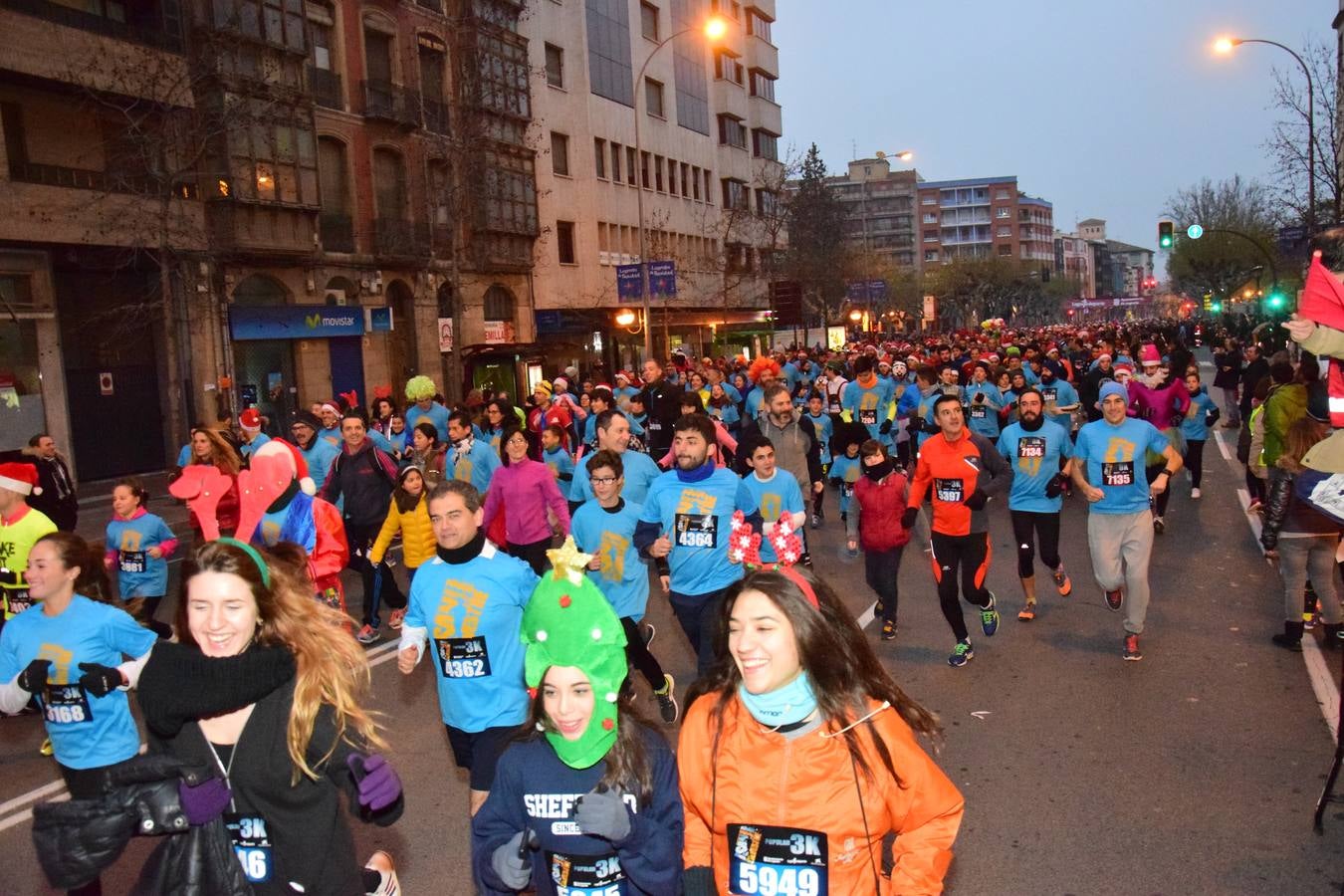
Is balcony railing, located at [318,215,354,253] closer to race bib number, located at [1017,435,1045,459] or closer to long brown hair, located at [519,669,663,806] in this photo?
race bib number, located at [1017,435,1045,459]

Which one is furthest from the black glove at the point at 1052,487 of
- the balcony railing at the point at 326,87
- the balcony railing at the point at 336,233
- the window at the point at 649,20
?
the window at the point at 649,20

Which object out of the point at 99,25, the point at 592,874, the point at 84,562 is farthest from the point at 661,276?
the point at 592,874

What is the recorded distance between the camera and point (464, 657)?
496cm

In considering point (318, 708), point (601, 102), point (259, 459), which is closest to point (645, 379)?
point (259, 459)

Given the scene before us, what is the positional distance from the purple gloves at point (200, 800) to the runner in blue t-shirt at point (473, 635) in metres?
1.94

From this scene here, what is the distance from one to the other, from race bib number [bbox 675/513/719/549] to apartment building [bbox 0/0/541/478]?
13228mm

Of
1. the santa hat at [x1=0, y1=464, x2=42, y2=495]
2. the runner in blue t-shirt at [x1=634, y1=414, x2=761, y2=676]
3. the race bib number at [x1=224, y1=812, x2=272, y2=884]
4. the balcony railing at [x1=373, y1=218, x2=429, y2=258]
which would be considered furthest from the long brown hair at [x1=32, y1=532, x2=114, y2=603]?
the balcony railing at [x1=373, y1=218, x2=429, y2=258]

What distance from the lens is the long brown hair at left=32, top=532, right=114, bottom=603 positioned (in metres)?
5.01

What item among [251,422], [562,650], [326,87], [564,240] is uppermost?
[326,87]

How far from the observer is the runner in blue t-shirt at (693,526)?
6.86 meters

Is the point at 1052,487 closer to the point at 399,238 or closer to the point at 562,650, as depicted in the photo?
the point at 562,650

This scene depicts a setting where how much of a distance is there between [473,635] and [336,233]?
88.1 feet

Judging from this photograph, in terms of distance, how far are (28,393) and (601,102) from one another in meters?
26.6

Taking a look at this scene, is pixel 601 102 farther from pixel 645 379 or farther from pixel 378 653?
pixel 378 653
